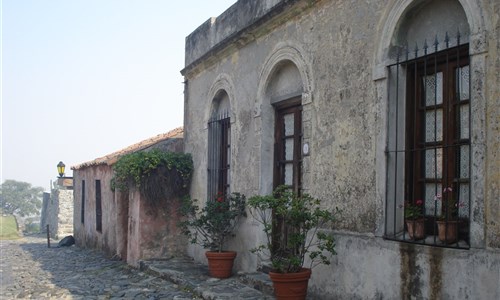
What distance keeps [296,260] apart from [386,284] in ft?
3.77

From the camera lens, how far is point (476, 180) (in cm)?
459

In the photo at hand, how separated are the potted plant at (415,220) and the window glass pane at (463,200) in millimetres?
385

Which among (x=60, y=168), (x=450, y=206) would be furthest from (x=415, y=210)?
(x=60, y=168)

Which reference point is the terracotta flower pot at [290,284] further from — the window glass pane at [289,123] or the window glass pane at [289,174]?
the window glass pane at [289,123]

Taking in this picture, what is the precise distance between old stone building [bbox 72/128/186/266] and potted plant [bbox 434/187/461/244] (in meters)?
7.16

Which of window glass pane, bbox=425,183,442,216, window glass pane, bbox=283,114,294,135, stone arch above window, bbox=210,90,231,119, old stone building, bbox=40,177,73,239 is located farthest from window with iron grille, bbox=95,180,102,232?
window glass pane, bbox=425,183,442,216

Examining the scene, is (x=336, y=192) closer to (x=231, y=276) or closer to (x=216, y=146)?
(x=231, y=276)

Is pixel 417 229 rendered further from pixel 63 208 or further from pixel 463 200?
pixel 63 208

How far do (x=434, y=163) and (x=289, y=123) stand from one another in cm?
315

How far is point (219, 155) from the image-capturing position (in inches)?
409

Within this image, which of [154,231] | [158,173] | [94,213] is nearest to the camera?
[158,173]

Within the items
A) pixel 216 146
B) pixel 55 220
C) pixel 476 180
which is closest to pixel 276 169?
pixel 216 146

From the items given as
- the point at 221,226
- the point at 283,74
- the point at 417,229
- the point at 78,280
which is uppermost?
the point at 283,74

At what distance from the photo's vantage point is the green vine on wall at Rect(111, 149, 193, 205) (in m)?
11.0
